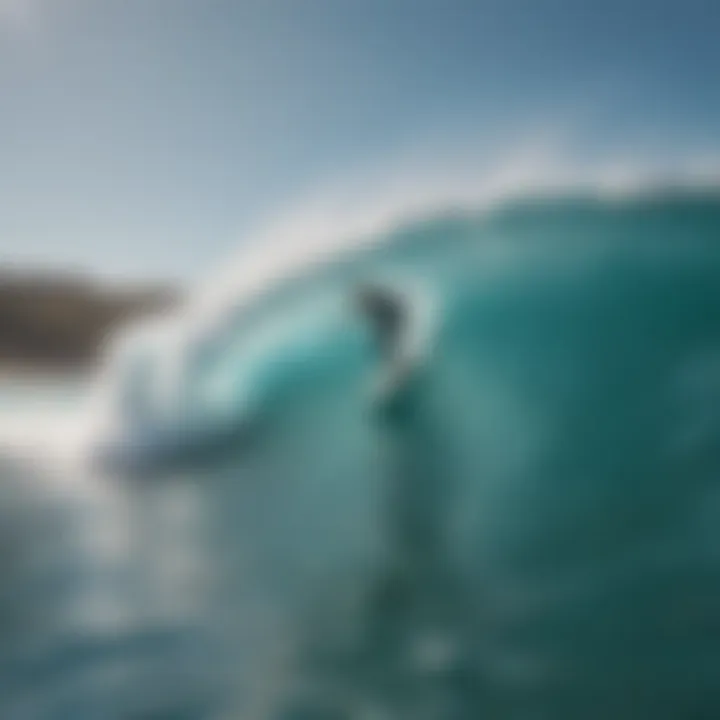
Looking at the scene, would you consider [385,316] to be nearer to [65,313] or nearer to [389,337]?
[389,337]

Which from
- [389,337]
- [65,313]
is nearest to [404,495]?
[389,337]

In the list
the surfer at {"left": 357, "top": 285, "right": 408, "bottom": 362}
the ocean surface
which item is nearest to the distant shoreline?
the ocean surface

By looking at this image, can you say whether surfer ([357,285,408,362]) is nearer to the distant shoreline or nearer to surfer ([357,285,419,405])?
surfer ([357,285,419,405])

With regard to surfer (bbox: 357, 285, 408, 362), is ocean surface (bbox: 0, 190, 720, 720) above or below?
below

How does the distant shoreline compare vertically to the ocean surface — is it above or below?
above

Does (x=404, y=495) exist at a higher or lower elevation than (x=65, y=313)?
lower

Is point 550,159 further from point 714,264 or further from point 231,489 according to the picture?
point 231,489

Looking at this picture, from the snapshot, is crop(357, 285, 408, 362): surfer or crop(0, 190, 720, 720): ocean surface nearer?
crop(0, 190, 720, 720): ocean surface

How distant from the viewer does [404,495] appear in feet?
5.74

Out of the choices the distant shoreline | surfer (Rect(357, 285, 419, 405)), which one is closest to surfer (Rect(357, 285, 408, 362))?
surfer (Rect(357, 285, 419, 405))

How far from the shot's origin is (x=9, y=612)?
1667 mm

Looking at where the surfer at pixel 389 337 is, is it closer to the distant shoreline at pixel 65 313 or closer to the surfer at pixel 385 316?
the surfer at pixel 385 316

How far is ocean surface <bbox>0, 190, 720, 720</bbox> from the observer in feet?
5.31

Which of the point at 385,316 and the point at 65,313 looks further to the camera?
the point at 385,316
